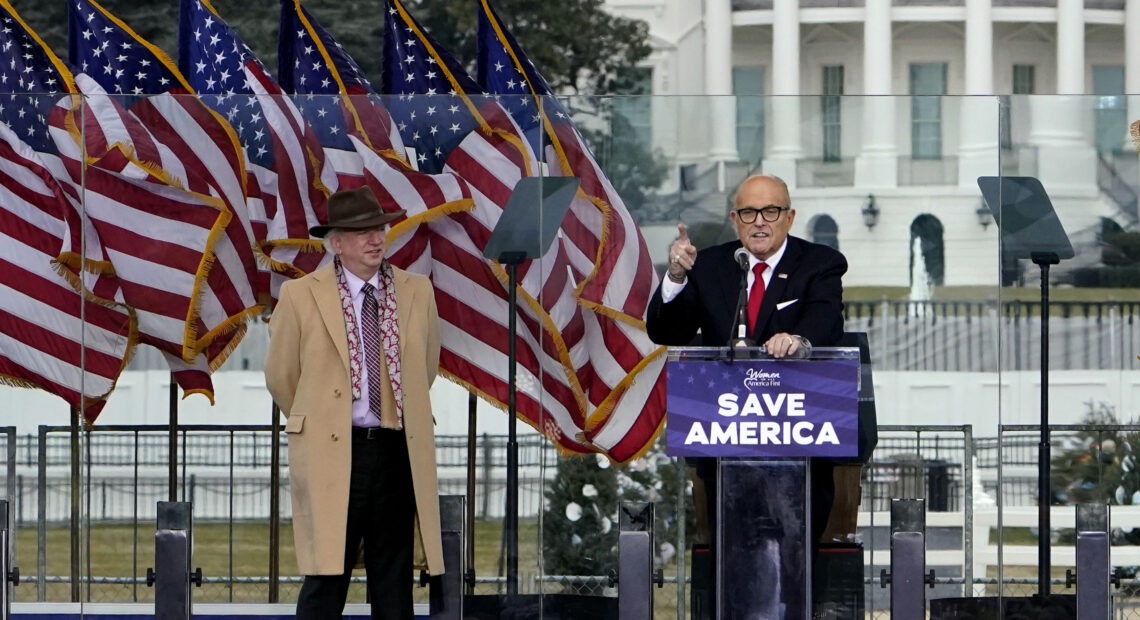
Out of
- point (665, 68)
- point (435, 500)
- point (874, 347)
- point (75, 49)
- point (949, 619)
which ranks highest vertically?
point (665, 68)

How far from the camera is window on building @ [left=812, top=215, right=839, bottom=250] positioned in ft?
26.2

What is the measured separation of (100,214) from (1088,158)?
3822mm

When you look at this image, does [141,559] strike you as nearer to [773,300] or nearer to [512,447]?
[512,447]

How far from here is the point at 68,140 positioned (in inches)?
318

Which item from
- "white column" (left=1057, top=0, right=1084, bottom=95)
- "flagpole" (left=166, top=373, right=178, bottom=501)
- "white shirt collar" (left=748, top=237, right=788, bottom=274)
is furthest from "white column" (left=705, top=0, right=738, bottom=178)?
"white shirt collar" (left=748, top=237, right=788, bottom=274)

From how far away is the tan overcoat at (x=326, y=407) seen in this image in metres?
6.79

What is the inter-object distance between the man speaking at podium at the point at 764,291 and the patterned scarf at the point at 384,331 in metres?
0.88

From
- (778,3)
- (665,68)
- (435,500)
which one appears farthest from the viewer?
(778,3)

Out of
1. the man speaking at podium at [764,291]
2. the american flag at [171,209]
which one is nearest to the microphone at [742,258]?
the man speaking at podium at [764,291]

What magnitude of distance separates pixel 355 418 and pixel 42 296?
6.13ft

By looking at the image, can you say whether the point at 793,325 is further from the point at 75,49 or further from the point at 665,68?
the point at 665,68

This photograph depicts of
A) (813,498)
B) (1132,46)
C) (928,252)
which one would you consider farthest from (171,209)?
(1132,46)

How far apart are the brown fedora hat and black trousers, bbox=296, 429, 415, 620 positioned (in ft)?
2.26

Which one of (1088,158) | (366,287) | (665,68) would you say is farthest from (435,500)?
(665,68)
